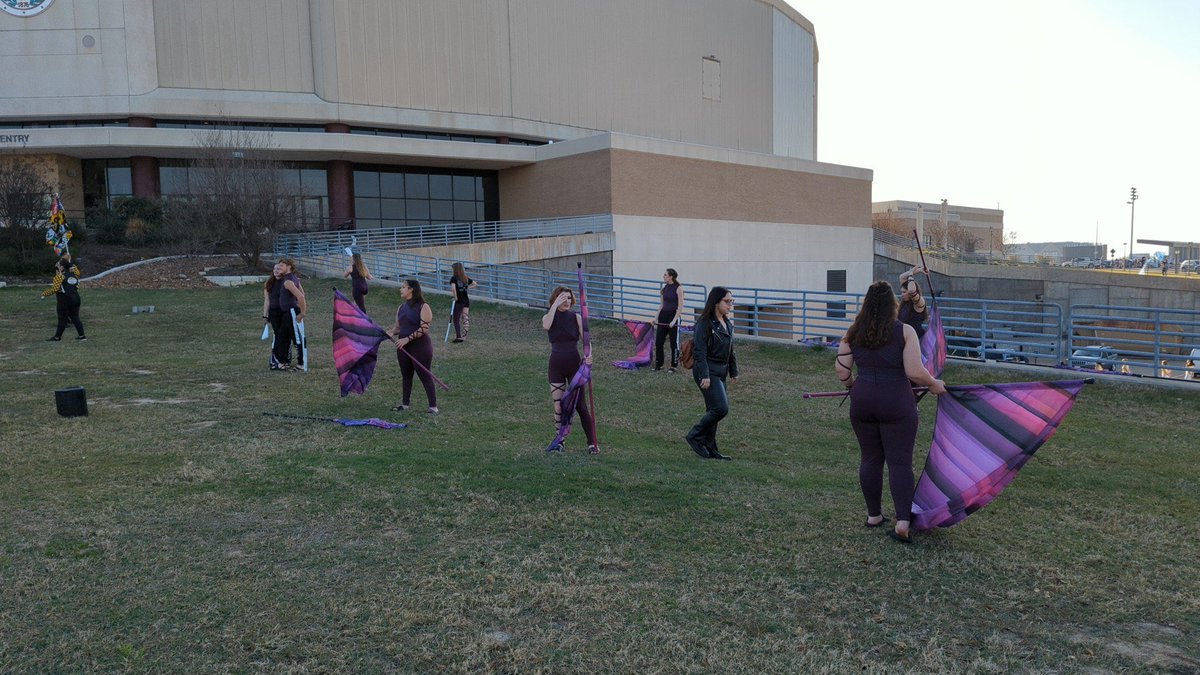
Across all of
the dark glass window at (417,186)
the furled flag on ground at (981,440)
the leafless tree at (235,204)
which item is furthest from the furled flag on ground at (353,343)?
the dark glass window at (417,186)

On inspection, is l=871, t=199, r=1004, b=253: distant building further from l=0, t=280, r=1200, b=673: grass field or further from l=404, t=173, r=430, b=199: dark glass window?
l=0, t=280, r=1200, b=673: grass field

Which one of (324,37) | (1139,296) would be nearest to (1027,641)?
(324,37)

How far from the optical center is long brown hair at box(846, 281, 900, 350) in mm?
5398

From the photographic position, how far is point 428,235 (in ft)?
150

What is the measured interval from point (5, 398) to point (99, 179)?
A: 1510 inches

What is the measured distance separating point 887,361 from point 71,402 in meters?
8.48

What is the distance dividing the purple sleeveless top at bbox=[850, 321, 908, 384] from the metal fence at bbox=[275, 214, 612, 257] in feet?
94.4

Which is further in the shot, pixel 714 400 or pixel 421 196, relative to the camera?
pixel 421 196

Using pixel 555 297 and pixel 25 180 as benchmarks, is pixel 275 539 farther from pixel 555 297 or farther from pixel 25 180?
pixel 25 180

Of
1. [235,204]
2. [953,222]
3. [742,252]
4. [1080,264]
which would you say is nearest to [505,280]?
[235,204]

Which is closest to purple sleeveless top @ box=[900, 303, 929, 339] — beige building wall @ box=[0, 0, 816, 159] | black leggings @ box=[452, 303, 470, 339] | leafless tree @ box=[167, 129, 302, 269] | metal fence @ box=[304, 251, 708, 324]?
black leggings @ box=[452, 303, 470, 339]

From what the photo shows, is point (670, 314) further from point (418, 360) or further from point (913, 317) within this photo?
point (418, 360)

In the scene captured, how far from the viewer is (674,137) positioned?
55125 millimetres

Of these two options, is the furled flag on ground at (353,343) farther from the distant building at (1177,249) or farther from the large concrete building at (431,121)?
the distant building at (1177,249)
